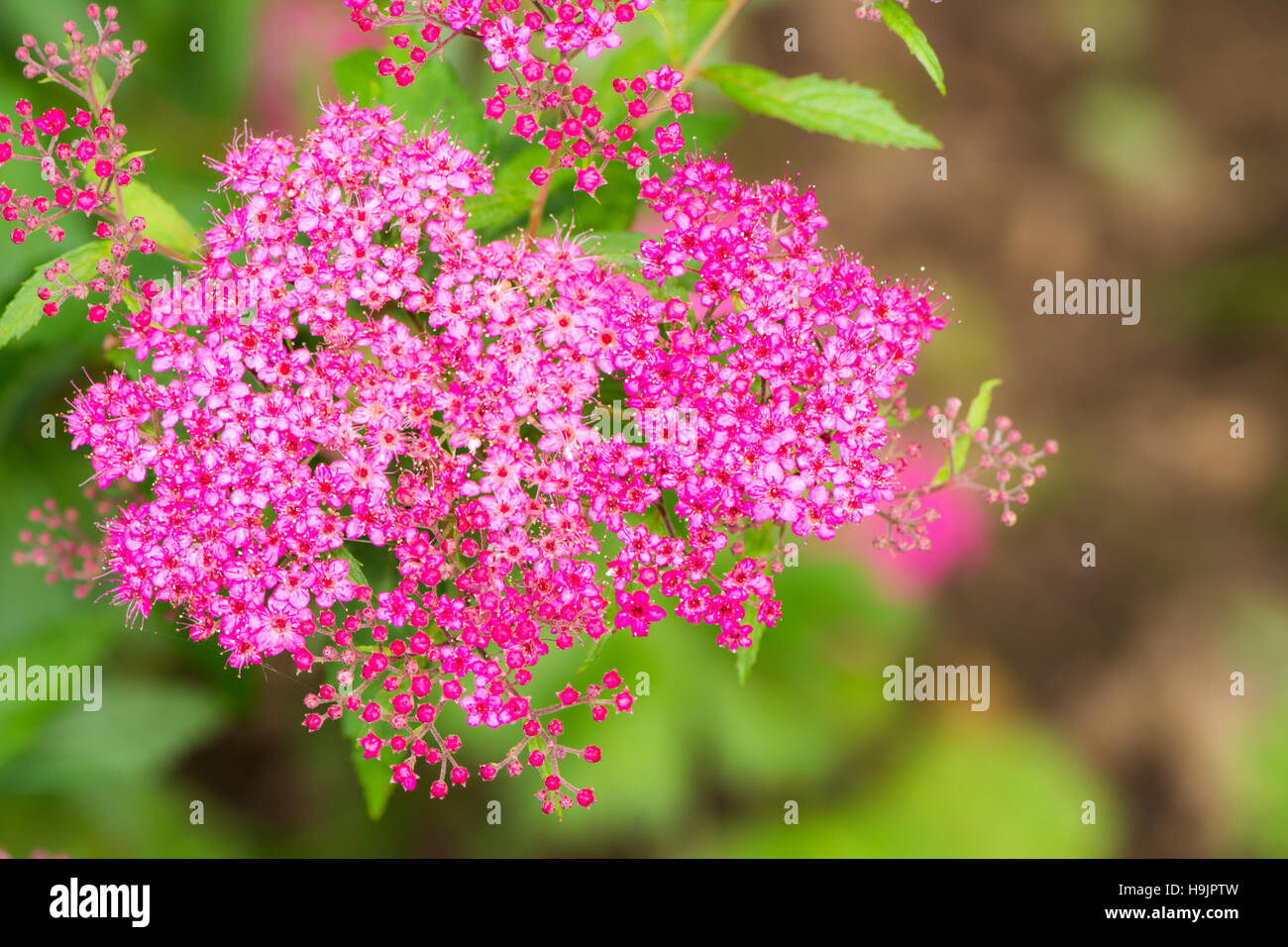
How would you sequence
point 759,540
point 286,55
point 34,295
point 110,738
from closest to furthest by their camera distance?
point 34,295, point 759,540, point 110,738, point 286,55

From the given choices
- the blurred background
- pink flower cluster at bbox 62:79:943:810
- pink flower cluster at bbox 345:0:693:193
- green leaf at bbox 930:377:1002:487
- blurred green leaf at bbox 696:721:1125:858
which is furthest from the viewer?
blurred green leaf at bbox 696:721:1125:858

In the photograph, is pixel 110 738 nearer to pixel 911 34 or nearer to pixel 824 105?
pixel 824 105

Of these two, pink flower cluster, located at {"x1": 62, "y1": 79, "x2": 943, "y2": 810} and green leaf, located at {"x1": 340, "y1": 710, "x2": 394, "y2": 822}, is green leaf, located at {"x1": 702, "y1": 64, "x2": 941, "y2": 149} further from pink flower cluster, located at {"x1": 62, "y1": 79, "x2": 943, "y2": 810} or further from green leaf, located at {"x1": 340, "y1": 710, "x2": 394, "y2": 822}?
green leaf, located at {"x1": 340, "y1": 710, "x2": 394, "y2": 822}

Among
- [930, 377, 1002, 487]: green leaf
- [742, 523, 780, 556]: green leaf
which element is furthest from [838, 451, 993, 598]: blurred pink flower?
[742, 523, 780, 556]: green leaf

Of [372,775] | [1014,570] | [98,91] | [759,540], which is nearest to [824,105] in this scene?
[759,540]

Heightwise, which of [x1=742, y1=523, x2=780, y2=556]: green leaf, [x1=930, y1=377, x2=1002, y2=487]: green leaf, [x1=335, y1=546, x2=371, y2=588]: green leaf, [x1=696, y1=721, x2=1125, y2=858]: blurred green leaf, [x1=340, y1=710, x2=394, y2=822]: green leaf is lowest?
[x1=696, y1=721, x2=1125, y2=858]: blurred green leaf

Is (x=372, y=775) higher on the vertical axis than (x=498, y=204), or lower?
lower
